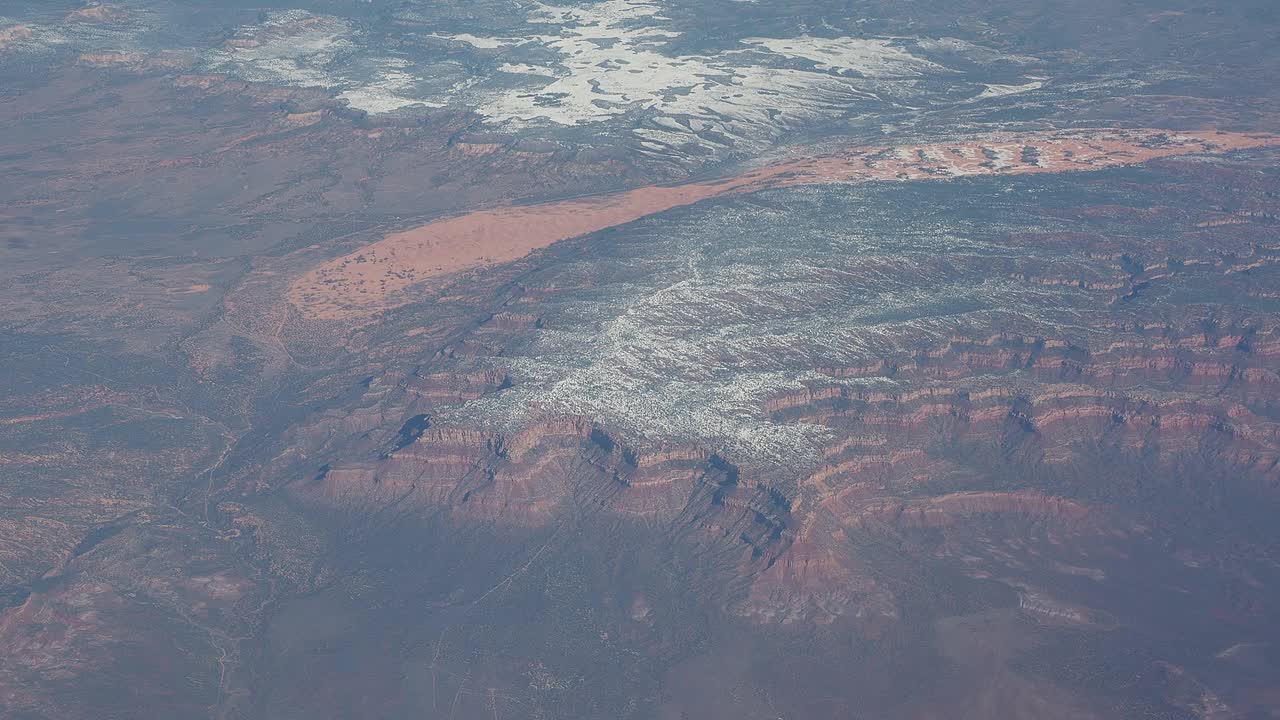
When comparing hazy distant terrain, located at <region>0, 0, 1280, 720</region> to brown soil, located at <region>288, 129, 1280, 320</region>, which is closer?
hazy distant terrain, located at <region>0, 0, 1280, 720</region>

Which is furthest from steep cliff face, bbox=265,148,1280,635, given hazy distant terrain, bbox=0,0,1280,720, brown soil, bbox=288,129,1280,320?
brown soil, bbox=288,129,1280,320

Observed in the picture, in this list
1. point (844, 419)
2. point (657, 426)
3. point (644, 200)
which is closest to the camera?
point (657, 426)

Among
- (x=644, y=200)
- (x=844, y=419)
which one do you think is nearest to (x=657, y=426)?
(x=844, y=419)

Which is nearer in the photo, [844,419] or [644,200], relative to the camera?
[844,419]

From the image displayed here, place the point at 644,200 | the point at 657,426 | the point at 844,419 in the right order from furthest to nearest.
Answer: the point at 644,200
the point at 844,419
the point at 657,426

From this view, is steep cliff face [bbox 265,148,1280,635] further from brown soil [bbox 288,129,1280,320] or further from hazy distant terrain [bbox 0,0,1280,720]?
brown soil [bbox 288,129,1280,320]

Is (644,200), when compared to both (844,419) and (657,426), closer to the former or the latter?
(657,426)

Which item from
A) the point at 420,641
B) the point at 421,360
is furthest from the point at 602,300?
the point at 420,641

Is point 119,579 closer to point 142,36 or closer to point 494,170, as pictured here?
point 494,170

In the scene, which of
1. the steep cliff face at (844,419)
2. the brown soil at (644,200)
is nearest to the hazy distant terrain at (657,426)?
the steep cliff face at (844,419)
